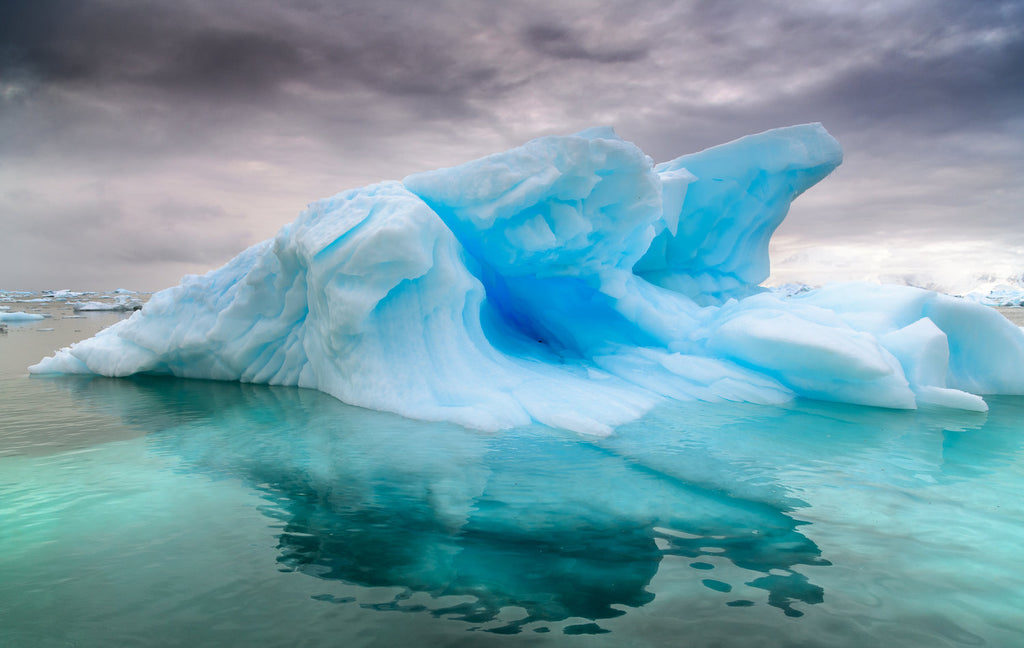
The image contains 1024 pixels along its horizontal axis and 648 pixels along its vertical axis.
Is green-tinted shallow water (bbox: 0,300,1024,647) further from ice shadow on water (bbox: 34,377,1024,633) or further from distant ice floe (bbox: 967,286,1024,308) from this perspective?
distant ice floe (bbox: 967,286,1024,308)

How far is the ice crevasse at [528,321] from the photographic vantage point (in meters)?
6.44

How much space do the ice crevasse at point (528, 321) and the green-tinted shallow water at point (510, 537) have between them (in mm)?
1318

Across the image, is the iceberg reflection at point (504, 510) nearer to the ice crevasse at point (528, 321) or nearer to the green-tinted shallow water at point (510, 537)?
the green-tinted shallow water at point (510, 537)

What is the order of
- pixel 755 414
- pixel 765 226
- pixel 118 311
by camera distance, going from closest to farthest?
pixel 755 414 < pixel 765 226 < pixel 118 311

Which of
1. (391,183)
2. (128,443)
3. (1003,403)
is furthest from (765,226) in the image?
(128,443)

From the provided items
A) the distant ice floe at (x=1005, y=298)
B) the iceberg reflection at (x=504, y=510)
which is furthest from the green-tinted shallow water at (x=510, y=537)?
the distant ice floe at (x=1005, y=298)

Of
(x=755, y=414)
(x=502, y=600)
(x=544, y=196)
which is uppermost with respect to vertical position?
(x=544, y=196)

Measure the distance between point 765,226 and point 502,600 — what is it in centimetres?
1115

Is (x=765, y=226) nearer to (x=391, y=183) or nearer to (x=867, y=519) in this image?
(x=391, y=183)

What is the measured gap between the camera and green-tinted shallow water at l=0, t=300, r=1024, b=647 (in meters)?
2.24

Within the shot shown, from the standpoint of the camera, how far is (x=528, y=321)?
9.75 m

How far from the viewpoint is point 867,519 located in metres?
3.30

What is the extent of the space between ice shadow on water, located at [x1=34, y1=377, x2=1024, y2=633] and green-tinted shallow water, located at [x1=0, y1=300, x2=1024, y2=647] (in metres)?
0.02

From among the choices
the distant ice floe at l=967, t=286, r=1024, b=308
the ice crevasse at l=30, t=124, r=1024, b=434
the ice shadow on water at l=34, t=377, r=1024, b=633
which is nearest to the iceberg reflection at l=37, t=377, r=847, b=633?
the ice shadow on water at l=34, t=377, r=1024, b=633
